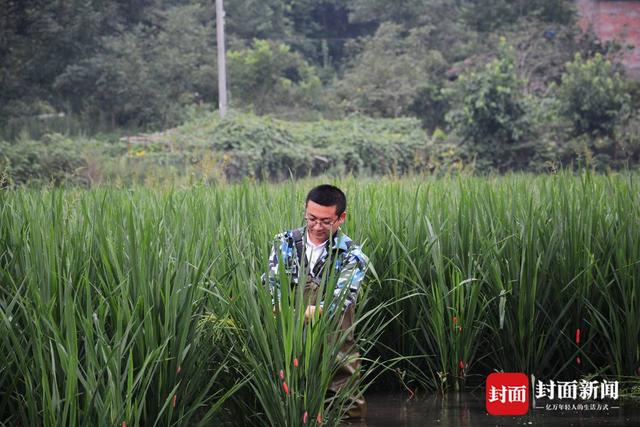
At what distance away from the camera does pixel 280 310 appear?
10.0 ft

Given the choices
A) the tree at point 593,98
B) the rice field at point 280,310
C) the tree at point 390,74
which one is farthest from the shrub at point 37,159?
the rice field at point 280,310

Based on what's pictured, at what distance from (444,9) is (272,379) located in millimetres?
24906

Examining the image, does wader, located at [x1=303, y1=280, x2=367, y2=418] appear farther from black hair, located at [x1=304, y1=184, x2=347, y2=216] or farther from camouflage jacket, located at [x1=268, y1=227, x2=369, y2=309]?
black hair, located at [x1=304, y1=184, x2=347, y2=216]

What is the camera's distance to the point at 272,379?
10.2ft

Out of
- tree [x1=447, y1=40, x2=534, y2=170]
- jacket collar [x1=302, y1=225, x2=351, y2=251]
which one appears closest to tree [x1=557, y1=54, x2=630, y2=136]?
tree [x1=447, y1=40, x2=534, y2=170]

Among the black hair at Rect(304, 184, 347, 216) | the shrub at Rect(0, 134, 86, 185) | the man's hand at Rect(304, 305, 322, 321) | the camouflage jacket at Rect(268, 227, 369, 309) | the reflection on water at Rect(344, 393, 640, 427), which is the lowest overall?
the reflection on water at Rect(344, 393, 640, 427)

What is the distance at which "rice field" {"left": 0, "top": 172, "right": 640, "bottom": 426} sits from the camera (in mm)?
2979

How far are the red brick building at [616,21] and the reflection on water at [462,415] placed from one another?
20963 millimetres

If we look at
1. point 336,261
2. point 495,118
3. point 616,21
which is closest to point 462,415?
point 336,261

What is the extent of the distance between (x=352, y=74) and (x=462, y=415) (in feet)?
72.2

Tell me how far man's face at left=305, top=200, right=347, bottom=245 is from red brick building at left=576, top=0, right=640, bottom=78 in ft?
70.7

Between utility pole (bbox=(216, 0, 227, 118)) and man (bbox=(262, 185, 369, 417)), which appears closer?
man (bbox=(262, 185, 369, 417))

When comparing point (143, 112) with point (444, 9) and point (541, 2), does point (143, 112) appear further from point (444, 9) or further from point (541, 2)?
point (541, 2)

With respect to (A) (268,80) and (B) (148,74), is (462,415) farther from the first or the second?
(A) (268,80)
